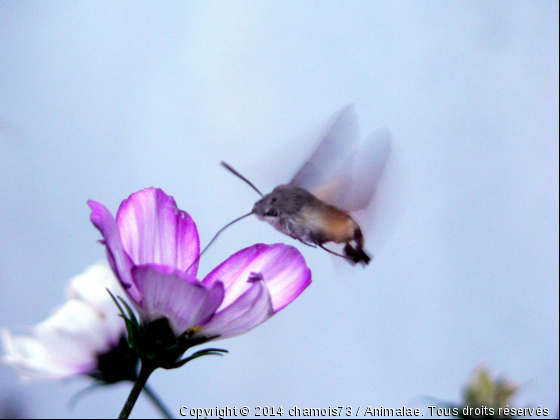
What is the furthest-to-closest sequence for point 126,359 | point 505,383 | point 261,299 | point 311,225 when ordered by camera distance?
point 505,383, point 126,359, point 311,225, point 261,299

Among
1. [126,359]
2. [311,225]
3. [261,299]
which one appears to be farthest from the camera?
[126,359]

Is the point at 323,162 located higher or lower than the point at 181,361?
higher

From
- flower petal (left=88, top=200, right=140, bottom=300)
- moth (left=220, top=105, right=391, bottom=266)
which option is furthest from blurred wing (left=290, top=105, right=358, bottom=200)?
flower petal (left=88, top=200, right=140, bottom=300)

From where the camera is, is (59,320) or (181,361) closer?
(181,361)

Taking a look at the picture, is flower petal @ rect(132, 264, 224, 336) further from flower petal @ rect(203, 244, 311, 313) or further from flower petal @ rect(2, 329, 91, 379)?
flower petal @ rect(2, 329, 91, 379)

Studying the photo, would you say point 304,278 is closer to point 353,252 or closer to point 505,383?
point 353,252

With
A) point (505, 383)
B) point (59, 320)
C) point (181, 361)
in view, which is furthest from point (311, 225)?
point (505, 383)

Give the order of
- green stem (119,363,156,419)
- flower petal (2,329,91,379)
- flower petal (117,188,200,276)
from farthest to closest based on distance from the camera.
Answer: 1. flower petal (2,329,91,379)
2. flower petal (117,188,200,276)
3. green stem (119,363,156,419)

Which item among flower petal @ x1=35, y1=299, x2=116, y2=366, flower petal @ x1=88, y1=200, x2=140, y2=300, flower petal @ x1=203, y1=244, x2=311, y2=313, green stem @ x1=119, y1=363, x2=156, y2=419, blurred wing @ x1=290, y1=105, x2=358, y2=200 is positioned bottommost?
green stem @ x1=119, y1=363, x2=156, y2=419
